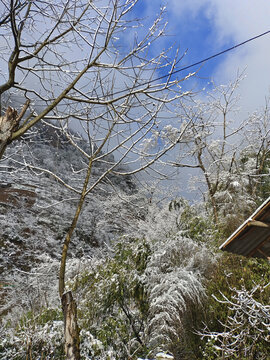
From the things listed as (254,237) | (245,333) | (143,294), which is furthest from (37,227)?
(254,237)

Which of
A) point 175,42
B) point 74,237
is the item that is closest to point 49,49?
point 175,42

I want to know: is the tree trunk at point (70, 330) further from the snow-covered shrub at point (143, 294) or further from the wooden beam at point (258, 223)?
the wooden beam at point (258, 223)

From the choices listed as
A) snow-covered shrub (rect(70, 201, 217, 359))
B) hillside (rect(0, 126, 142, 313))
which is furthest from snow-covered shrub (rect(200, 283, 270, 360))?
hillside (rect(0, 126, 142, 313))

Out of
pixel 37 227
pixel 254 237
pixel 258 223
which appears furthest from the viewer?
pixel 37 227

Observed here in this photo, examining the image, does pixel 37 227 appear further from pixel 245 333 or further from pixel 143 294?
pixel 245 333

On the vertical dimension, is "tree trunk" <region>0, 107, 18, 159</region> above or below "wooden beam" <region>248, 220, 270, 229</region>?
above

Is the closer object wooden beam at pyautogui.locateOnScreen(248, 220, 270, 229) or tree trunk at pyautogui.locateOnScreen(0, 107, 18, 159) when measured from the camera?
tree trunk at pyautogui.locateOnScreen(0, 107, 18, 159)

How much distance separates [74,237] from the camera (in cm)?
1933

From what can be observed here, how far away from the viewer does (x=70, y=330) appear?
3438 mm

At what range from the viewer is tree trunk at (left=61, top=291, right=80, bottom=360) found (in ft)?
10.9

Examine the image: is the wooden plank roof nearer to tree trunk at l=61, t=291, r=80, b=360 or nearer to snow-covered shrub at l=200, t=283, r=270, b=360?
snow-covered shrub at l=200, t=283, r=270, b=360

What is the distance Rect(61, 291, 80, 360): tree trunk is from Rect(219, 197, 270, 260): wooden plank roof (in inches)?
86.5

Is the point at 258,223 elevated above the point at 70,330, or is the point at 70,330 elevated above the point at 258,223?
the point at 258,223

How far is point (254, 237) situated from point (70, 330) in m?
2.78
